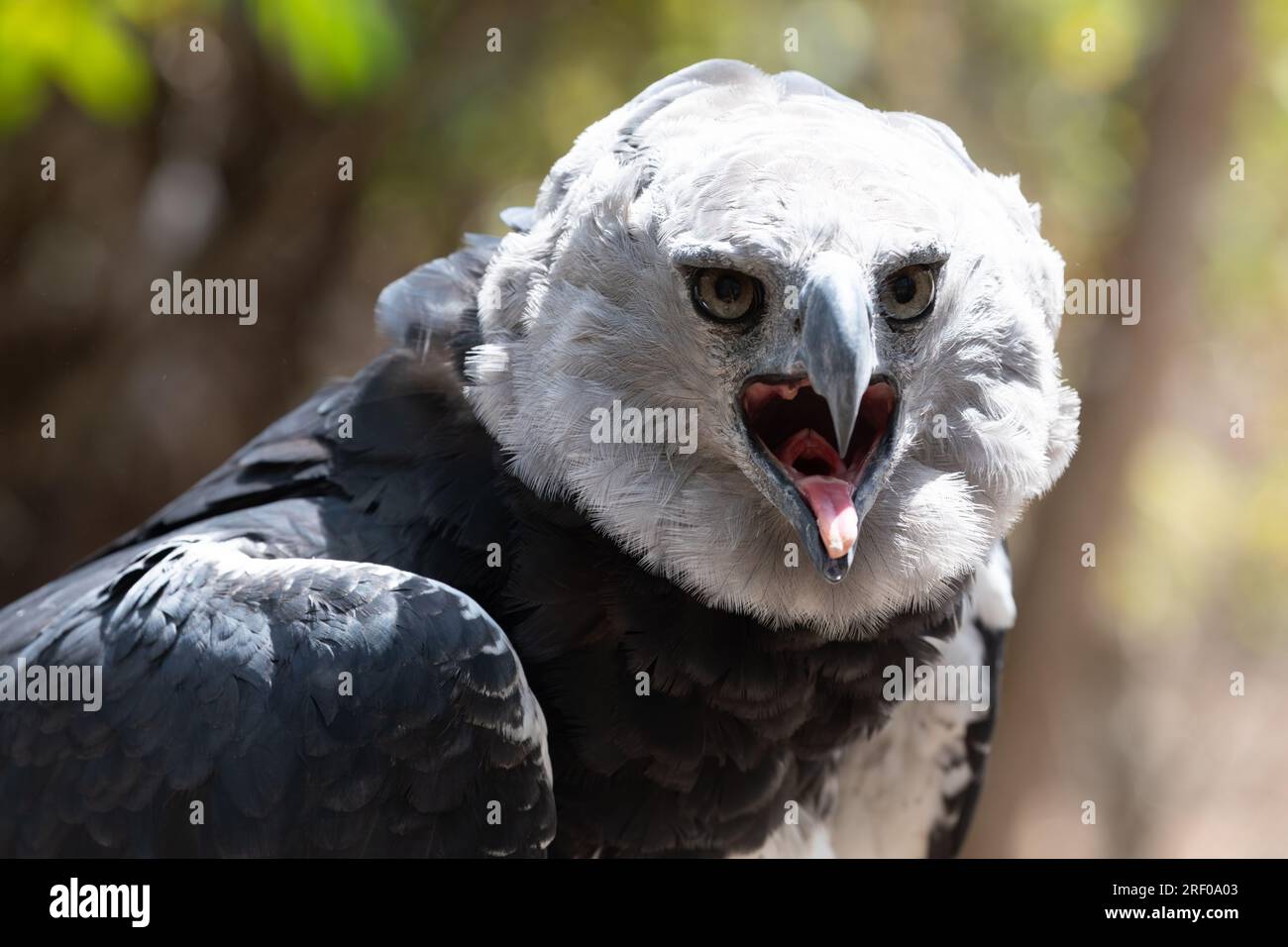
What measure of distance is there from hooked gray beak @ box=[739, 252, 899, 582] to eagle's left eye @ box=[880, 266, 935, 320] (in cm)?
12

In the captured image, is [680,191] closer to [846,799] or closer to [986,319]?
[986,319]

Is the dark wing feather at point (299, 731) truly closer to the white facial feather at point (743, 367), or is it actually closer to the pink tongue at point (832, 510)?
the white facial feather at point (743, 367)

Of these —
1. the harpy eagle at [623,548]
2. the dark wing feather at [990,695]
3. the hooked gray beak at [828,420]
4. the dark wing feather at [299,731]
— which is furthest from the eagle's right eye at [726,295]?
the dark wing feather at [990,695]

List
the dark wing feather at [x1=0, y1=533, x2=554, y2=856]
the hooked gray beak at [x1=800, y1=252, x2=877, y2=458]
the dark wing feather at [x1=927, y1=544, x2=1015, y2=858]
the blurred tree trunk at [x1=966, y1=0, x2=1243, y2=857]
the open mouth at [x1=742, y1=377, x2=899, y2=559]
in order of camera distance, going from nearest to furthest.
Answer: the hooked gray beak at [x1=800, y1=252, x2=877, y2=458] → the open mouth at [x1=742, y1=377, x2=899, y2=559] → the dark wing feather at [x1=0, y1=533, x2=554, y2=856] → the dark wing feather at [x1=927, y1=544, x2=1015, y2=858] → the blurred tree trunk at [x1=966, y1=0, x2=1243, y2=857]

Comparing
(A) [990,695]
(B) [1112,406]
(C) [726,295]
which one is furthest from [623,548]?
(B) [1112,406]

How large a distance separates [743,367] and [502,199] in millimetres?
5912

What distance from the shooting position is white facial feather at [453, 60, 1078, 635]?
2.62 m

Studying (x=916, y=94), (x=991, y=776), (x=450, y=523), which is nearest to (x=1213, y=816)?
(x=991, y=776)

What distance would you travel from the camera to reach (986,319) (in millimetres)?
2730

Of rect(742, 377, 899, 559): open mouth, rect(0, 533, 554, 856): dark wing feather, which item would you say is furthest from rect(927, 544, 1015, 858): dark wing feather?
rect(0, 533, 554, 856): dark wing feather

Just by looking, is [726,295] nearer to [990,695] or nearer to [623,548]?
[623,548]

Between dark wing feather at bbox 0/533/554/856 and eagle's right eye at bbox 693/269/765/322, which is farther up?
eagle's right eye at bbox 693/269/765/322

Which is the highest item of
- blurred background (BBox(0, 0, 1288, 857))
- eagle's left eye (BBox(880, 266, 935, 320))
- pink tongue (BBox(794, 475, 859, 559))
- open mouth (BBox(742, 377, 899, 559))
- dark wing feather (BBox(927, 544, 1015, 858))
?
blurred background (BBox(0, 0, 1288, 857))

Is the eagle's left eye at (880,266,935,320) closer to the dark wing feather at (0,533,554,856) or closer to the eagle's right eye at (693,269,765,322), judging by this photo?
the eagle's right eye at (693,269,765,322)
